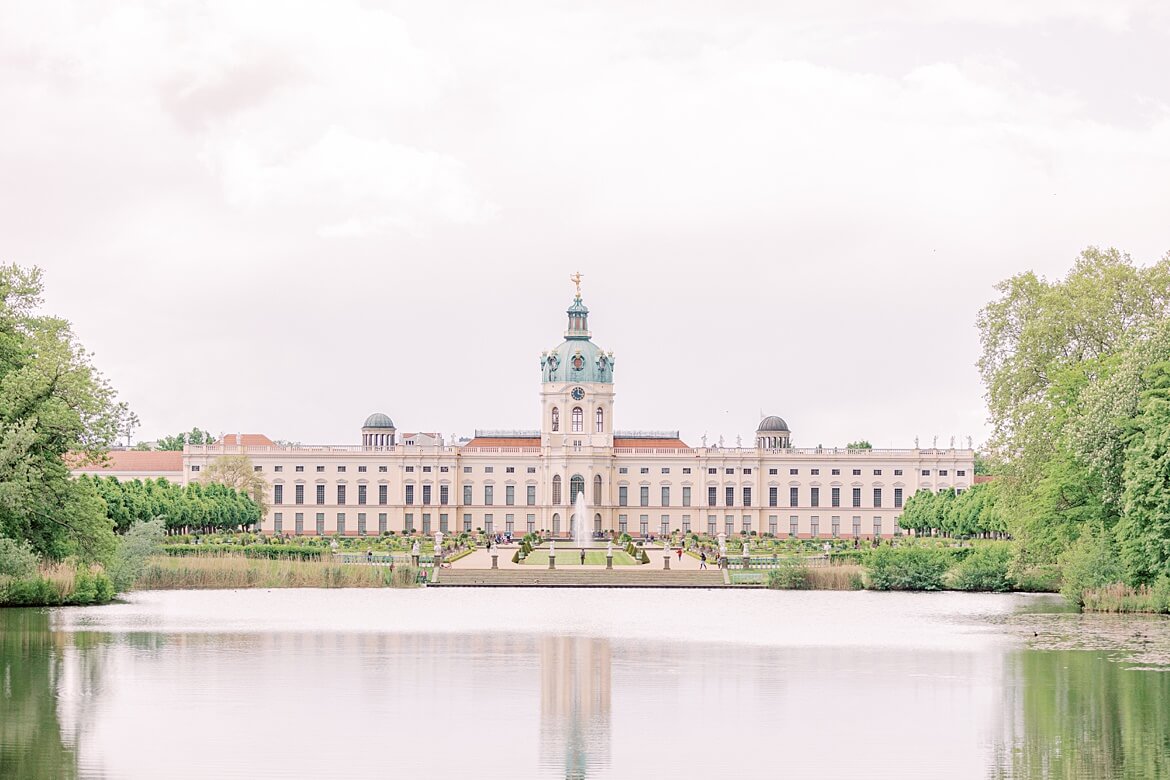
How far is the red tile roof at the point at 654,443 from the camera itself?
372 ft

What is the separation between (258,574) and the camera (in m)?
50.5

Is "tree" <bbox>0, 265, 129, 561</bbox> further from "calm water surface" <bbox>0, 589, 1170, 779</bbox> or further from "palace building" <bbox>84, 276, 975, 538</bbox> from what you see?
"palace building" <bbox>84, 276, 975, 538</bbox>

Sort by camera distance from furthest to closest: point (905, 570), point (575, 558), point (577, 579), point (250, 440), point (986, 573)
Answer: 1. point (250, 440)
2. point (575, 558)
3. point (577, 579)
4. point (905, 570)
5. point (986, 573)

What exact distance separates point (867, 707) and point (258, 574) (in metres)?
30.4

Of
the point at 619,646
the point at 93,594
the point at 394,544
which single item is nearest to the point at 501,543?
the point at 394,544

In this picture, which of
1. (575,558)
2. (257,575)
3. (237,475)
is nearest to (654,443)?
(237,475)

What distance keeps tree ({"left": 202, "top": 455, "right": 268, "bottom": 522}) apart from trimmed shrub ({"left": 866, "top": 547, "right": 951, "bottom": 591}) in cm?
5409

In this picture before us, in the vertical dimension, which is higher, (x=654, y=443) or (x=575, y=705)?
(x=654, y=443)

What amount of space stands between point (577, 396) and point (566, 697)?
3399 inches

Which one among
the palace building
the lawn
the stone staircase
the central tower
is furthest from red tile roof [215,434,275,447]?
the stone staircase

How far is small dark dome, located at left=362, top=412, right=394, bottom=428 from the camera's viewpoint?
11744 cm

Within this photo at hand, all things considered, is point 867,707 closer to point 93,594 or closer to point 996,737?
point 996,737

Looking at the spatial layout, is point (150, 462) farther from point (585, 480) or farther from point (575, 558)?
point (575, 558)

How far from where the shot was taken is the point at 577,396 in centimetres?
11006
